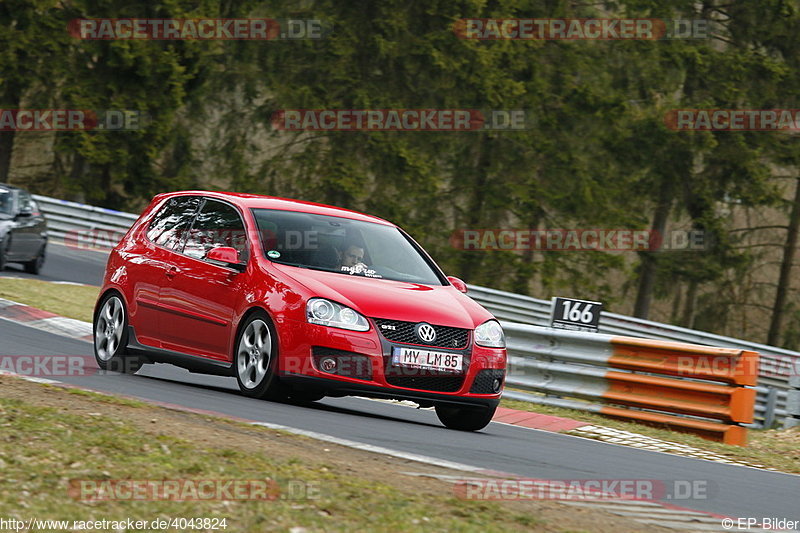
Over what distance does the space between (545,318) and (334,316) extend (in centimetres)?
1673

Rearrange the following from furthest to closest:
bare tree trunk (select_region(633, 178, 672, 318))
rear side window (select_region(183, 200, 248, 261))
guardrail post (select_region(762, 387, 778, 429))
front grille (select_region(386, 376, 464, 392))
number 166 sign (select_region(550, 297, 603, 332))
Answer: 1. bare tree trunk (select_region(633, 178, 672, 318))
2. guardrail post (select_region(762, 387, 778, 429))
3. number 166 sign (select_region(550, 297, 603, 332))
4. rear side window (select_region(183, 200, 248, 261))
5. front grille (select_region(386, 376, 464, 392))

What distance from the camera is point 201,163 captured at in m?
39.5

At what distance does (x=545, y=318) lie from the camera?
83.6 feet

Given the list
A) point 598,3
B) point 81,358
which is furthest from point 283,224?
point 598,3

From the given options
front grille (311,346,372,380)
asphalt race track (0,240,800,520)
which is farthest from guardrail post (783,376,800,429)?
front grille (311,346,372,380)

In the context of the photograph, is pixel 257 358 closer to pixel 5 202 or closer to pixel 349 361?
pixel 349 361

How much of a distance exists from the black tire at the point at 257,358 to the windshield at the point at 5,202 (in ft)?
39.1

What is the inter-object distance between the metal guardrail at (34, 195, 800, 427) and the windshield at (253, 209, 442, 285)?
10043 millimetres

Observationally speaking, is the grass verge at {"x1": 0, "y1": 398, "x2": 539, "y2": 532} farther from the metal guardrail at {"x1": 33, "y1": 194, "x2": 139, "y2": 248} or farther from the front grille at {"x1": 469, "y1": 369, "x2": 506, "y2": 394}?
the metal guardrail at {"x1": 33, "y1": 194, "x2": 139, "y2": 248}

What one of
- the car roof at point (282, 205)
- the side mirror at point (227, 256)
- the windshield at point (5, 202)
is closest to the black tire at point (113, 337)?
the car roof at point (282, 205)

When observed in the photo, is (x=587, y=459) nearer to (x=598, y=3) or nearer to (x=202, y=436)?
(x=202, y=436)

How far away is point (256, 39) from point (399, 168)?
5.92 meters

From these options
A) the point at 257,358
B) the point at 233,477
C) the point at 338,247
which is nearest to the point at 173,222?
the point at 338,247

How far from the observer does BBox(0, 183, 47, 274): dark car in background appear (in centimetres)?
2034
